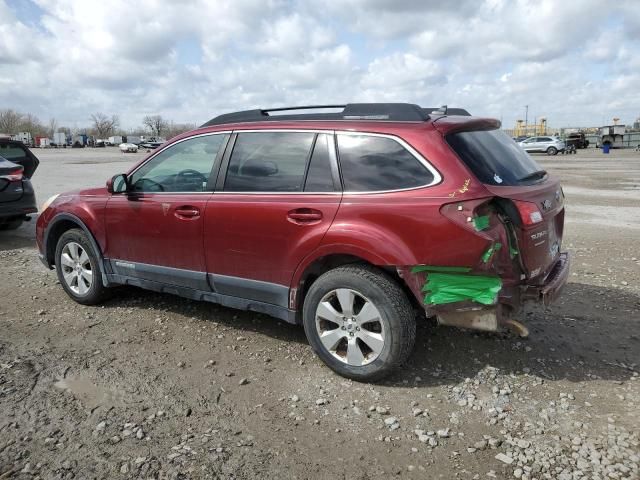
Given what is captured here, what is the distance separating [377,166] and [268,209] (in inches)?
33.8

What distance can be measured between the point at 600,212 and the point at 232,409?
34.1ft

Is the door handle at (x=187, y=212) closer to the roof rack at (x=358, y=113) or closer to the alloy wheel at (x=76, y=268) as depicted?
the roof rack at (x=358, y=113)

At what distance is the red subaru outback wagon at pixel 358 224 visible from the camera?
11.0ft

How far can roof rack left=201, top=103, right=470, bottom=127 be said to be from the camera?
3721mm

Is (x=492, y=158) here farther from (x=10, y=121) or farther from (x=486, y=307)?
(x=10, y=121)

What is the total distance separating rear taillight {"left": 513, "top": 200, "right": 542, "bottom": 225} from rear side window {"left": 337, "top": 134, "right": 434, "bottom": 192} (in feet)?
1.90

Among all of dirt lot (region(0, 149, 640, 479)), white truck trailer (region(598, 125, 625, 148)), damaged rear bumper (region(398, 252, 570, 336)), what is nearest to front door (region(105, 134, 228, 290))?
dirt lot (region(0, 149, 640, 479))

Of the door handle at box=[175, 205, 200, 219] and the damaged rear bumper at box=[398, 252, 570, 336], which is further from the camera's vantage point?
the door handle at box=[175, 205, 200, 219]

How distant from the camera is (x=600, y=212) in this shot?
447 inches

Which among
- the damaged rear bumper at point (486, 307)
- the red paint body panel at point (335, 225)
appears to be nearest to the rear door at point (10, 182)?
the red paint body panel at point (335, 225)

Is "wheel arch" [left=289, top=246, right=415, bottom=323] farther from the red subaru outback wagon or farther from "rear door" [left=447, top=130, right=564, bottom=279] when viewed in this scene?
"rear door" [left=447, top=130, right=564, bottom=279]

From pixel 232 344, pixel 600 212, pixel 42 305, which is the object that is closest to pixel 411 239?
pixel 232 344

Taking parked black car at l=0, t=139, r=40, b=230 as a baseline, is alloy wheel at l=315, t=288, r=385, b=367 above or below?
below

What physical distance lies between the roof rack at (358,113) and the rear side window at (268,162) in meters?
0.19
